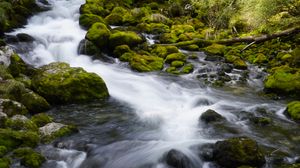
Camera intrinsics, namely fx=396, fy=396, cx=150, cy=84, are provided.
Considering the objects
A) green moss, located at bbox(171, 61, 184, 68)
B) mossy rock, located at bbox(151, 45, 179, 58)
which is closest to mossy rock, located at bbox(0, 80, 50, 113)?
green moss, located at bbox(171, 61, 184, 68)

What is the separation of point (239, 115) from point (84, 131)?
4478 mm

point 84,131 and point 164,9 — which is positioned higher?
point 164,9

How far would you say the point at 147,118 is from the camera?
35.7 feet

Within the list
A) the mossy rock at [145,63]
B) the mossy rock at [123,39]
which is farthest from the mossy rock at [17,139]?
the mossy rock at [123,39]

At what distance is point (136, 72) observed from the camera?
1623 cm

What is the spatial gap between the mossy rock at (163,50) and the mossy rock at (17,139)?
33.3 ft

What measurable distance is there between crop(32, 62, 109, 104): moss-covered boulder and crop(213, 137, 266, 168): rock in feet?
17.6

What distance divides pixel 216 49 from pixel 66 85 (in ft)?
32.0

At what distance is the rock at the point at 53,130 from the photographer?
895cm

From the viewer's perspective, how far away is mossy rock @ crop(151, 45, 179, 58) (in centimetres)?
1816

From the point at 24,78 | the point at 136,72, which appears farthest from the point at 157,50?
the point at 24,78

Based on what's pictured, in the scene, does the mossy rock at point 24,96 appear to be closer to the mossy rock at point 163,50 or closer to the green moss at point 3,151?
the green moss at point 3,151

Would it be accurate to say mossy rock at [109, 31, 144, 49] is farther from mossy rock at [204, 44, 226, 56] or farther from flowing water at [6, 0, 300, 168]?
mossy rock at [204, 44, 226, 56]

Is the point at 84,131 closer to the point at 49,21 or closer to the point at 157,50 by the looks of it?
the point at 157,50
